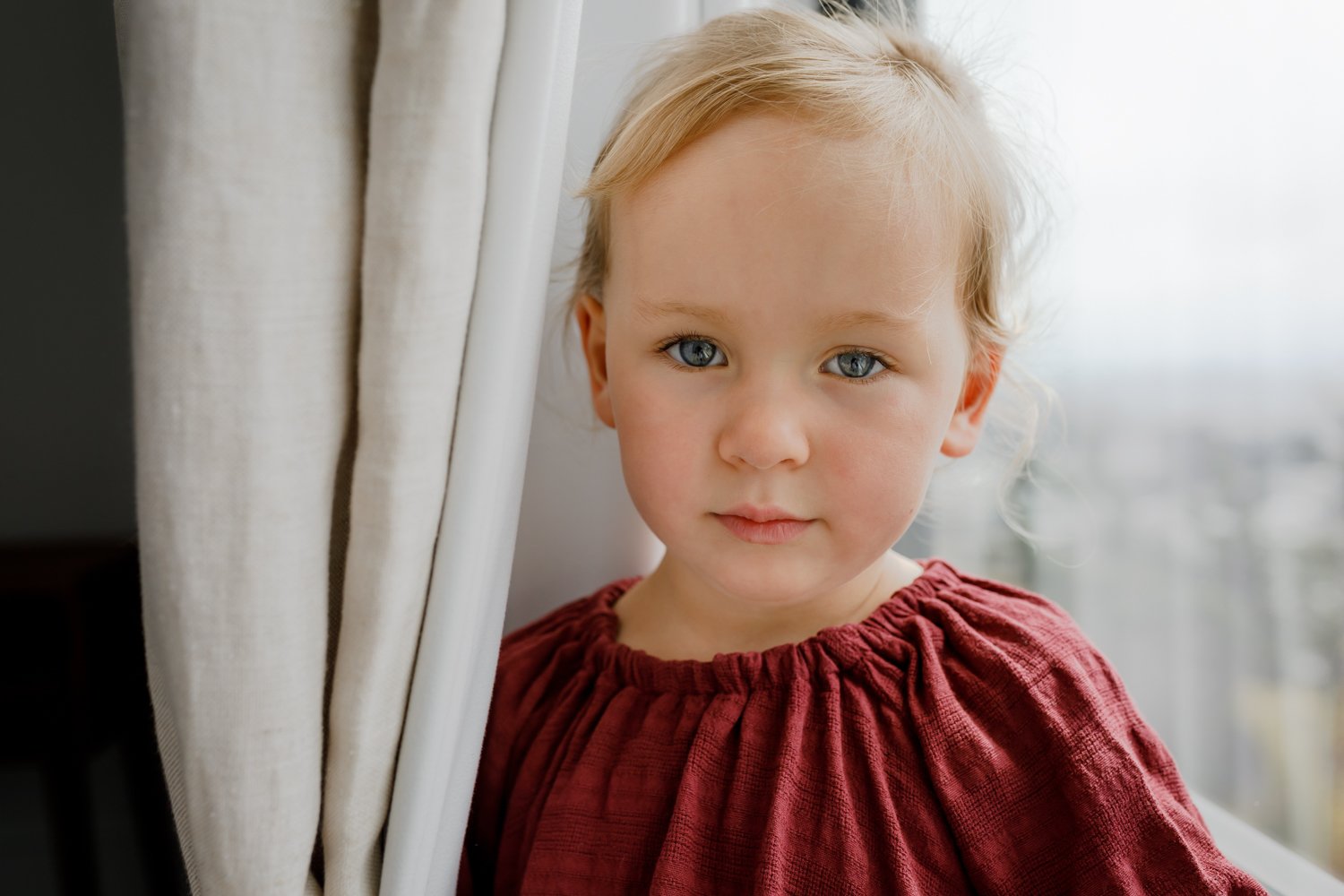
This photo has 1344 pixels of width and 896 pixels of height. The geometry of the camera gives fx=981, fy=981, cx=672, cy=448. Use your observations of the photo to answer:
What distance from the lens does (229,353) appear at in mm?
508

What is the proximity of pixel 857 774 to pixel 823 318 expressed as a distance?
33 cm

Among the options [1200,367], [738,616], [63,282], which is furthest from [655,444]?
[1200,367]

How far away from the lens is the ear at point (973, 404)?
0.83 metres

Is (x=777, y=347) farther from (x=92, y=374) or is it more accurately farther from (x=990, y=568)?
(x=990, y=568)

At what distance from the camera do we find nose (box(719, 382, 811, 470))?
692mm

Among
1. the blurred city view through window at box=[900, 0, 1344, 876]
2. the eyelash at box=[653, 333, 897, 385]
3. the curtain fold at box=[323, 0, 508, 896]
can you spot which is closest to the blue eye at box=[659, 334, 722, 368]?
the eyelash at box=[653, 333, 897, 385]

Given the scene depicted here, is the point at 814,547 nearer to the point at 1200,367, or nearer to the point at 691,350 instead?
the point at 691,350

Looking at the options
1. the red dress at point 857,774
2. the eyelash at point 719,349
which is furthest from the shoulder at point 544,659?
the eyelash at point 719,349

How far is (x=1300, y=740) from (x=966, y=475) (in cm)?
40

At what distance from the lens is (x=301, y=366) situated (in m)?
0.53

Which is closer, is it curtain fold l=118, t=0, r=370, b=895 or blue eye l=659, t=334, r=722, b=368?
curtain fold l=118, t=0, r=370, b=895

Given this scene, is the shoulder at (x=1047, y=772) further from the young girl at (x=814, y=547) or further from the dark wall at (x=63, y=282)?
the dark wall at (x=63, y=282)

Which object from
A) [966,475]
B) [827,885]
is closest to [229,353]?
[827,885]

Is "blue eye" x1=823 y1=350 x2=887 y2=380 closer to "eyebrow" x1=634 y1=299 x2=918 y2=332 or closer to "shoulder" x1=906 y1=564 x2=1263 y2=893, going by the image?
"eyebrow" x1=634 y1=299 x2=918 y2=332
